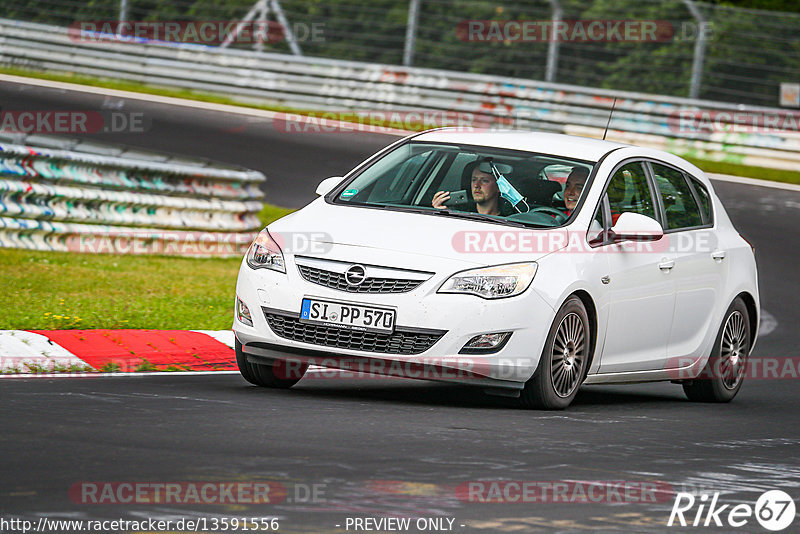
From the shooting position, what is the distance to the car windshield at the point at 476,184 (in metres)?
9.32

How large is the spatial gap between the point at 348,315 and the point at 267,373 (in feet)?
3.38

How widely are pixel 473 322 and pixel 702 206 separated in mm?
3080

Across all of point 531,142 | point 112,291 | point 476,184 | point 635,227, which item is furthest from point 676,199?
point 112,291

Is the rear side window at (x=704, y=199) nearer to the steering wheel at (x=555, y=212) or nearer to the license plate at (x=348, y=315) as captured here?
the steering wheel at (x=555, y=212)

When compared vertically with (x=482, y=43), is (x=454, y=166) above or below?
below

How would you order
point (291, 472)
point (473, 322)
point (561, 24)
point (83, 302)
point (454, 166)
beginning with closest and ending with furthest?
point (291, 472), point (473, 322), point (454, 166), point (83, 302), point (561, 24)

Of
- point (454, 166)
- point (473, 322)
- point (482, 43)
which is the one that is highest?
point (482, 43)

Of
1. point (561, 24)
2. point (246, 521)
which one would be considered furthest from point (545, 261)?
point (561, 24)

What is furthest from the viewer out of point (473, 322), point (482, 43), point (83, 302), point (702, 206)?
point (482, 43)

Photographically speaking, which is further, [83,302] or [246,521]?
[83,302]

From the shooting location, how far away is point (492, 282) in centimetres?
843

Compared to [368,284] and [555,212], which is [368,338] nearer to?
[368,284]

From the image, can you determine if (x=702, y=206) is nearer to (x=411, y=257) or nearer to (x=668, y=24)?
(x=411, y=257)

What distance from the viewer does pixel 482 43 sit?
27.8 meters
